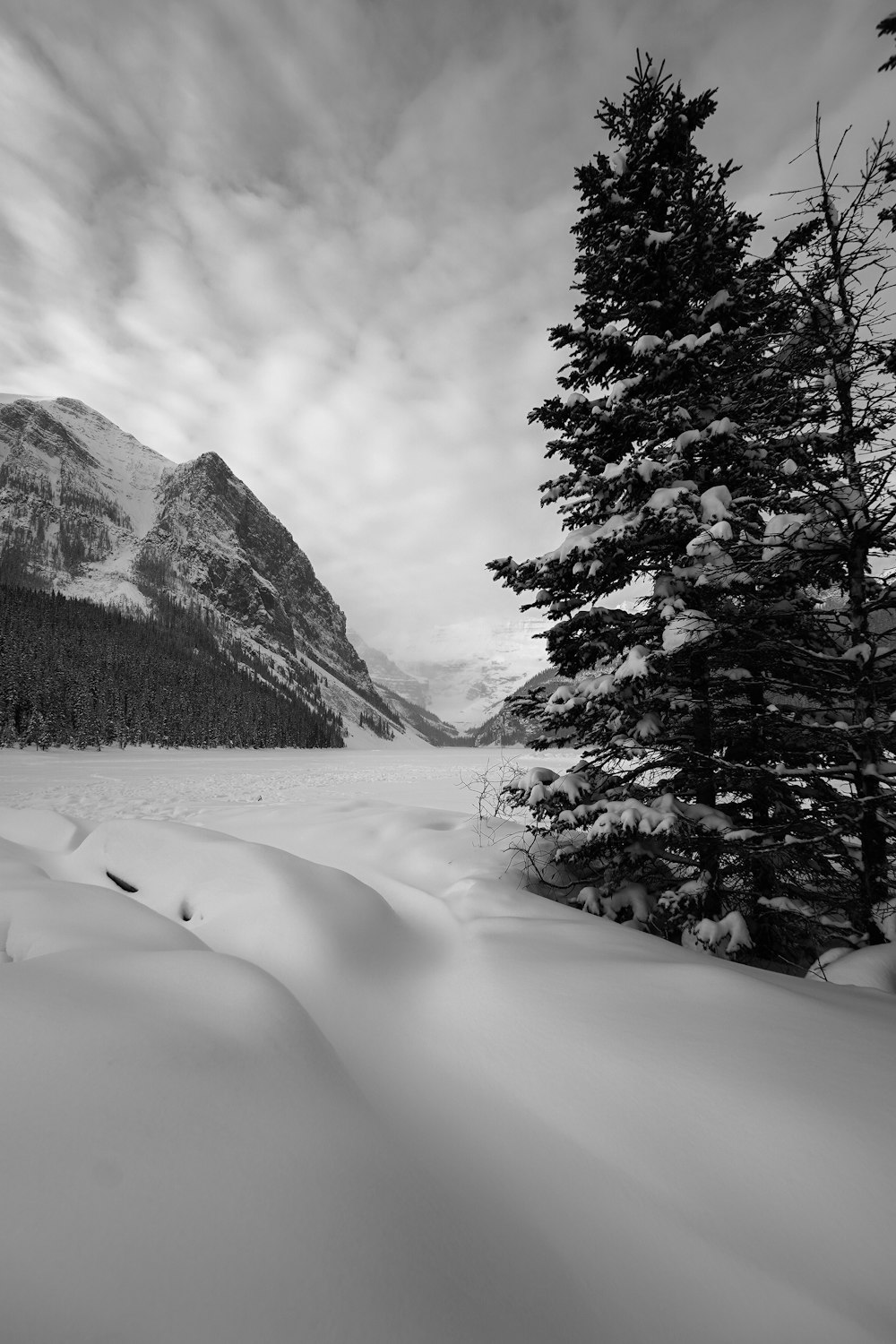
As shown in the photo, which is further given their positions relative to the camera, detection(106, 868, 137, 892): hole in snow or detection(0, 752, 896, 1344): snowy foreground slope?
detection(106, 868, 137, 892): hole in snow

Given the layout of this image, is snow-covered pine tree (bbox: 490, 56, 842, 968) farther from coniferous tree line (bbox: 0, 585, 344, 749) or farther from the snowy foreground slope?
coniferous tree line (bbox: 0, 585, 344, 749)

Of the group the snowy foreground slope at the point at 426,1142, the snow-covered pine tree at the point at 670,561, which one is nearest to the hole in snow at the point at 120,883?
the snowy foreground slope at the point at 426,1142

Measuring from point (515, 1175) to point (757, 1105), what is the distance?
3.02 feet

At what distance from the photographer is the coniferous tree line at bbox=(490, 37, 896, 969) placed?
4.01 metres

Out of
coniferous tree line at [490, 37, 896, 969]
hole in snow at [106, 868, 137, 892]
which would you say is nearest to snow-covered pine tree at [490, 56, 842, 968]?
coniferous tree line at [490, 37, 896, 969]

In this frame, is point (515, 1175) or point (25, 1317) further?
point (515, 1175)

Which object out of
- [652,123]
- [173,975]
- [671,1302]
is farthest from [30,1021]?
[652,123]

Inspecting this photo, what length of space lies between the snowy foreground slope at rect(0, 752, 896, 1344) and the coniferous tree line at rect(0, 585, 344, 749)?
60983 mm

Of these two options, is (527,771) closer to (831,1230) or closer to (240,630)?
(831,1230)

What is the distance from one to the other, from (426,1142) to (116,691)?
7362 centimetres

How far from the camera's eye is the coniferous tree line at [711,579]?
158 inches

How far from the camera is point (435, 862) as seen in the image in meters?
5.20

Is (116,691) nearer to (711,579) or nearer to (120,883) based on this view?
(120,883)

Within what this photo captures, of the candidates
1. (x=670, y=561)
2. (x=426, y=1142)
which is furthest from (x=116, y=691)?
(x=426, y=1142)
